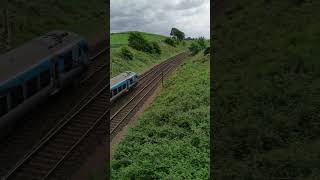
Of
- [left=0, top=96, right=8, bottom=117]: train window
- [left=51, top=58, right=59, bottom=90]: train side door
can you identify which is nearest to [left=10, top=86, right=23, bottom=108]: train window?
[left=0, top=96, right=8, bottom=117]: train window

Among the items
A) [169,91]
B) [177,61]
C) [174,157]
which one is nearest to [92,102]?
[174,157]

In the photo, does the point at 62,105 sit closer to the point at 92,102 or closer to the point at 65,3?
the point at 92,102

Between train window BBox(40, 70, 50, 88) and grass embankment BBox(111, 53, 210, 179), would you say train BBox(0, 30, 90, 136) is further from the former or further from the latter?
grass embankment BBox(111, 53, 210, 179)

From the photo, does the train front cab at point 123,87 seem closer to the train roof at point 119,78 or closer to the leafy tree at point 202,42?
the train roof at point 119,78

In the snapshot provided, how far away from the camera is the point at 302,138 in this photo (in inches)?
608

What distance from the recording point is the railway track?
15.1 metres

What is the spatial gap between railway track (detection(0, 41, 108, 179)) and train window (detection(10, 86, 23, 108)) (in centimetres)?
171

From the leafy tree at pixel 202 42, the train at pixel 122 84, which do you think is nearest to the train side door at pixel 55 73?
the train at pixel 122 84

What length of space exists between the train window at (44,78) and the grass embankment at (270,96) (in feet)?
26.4

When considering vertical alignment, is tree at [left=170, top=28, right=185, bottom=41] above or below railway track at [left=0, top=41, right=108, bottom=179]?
above

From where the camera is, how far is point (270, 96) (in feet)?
61.3

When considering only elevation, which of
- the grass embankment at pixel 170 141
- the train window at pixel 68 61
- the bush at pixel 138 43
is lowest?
the grass embankment at pixel 170 141

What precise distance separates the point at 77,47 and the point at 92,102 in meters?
3.04

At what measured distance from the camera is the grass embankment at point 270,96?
48.0ft
